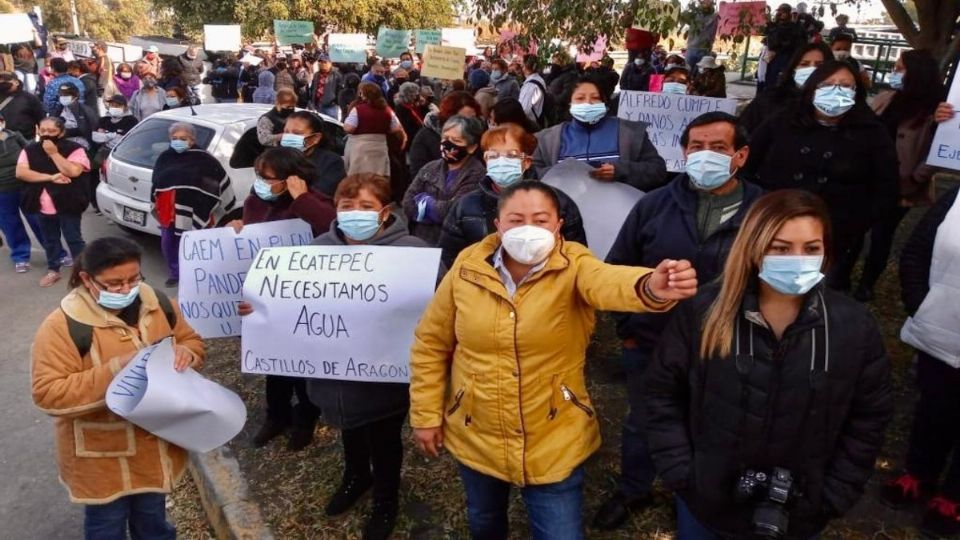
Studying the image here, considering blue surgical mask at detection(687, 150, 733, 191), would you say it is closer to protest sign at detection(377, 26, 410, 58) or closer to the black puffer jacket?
the black puffer jacket

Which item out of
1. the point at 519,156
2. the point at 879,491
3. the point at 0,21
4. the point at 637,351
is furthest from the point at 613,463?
the point at 0,21

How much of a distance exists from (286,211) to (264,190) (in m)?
0.16

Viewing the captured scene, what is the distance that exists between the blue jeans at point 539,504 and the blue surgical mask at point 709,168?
3.99 feet

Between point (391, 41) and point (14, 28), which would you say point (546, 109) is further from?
point (14, 28)

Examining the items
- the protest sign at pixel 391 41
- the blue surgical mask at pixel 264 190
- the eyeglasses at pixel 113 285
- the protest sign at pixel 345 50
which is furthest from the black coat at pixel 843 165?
the protest sign at pixel 391 41

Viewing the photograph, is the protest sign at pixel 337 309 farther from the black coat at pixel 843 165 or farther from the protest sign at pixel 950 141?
the protest sign at pixel 950 141

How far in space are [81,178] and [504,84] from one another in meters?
5.91

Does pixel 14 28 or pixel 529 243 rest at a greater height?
pixel 14 28

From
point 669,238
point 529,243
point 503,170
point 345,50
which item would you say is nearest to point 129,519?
point 529,243

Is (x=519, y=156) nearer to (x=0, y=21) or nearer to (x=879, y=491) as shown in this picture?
(x=879, y=491)

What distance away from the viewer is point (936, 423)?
322 cm

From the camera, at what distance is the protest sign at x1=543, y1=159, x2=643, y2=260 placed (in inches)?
160

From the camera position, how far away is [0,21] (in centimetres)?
1728

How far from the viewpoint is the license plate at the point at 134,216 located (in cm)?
751
